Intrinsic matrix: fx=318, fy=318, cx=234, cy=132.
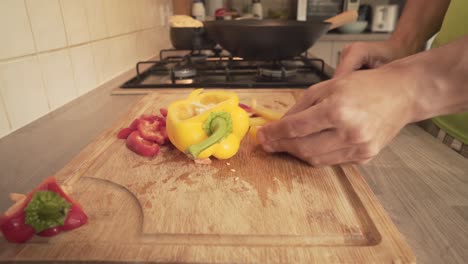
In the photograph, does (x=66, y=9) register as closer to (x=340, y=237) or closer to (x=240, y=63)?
(x=240, y=63)

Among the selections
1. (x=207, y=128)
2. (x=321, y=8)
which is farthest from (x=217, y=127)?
(x=321, y=8)

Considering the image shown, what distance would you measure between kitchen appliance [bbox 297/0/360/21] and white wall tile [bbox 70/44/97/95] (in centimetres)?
148

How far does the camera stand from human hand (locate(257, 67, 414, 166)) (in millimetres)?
418

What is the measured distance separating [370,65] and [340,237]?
60 centimetres

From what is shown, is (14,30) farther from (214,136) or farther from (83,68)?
(214,136)

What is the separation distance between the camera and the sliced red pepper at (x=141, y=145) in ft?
1.87

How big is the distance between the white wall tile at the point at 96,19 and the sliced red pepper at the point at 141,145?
1.57 feet

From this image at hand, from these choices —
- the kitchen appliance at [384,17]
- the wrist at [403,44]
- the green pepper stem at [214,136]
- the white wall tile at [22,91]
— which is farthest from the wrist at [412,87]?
the kitchen appliance at [384,17]

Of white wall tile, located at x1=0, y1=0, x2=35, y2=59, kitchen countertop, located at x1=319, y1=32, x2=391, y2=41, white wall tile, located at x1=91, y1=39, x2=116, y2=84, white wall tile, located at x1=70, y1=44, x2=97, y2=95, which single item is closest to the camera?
white wall tile, located at x1=0, y1=0, x2=35, y2=59

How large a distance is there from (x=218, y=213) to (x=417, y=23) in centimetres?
82

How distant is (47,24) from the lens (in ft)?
2.33

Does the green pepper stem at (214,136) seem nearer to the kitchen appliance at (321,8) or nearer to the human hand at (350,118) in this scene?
the human hand at (350,118)

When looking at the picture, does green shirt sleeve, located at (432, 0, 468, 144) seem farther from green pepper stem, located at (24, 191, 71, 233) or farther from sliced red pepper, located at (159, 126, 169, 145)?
green pepper stem, located at (24, 191, 71, 233)

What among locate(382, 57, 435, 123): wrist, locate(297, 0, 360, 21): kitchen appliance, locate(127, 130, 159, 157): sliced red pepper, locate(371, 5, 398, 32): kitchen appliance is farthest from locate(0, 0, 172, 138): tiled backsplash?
locate(371, 5, 398, 32): kitchen appliance
